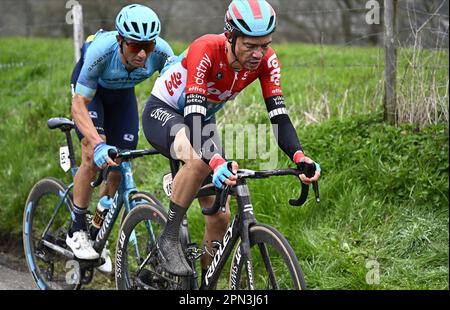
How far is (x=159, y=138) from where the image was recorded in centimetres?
473

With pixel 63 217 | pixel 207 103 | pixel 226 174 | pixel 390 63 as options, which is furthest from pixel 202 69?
pixel 63 217

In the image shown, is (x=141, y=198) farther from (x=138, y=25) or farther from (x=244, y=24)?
(x=244, y=24)

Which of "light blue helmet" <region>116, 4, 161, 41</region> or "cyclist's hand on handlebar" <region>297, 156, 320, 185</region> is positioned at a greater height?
"light blue helmet" <region>116, 4, 161, 41</region>

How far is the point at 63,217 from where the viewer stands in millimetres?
7082

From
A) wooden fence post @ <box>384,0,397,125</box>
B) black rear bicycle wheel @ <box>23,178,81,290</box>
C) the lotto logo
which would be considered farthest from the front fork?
wooden fence post @ <box>384,0,397,125</box>

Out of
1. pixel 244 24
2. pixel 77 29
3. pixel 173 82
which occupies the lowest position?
pixel 173 82

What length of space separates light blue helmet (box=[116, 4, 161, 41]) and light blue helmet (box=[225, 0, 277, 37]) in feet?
3.43

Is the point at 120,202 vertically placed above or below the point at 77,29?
below

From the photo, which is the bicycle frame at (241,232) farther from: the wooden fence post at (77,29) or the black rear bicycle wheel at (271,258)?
the wooden fence post at (77,29)

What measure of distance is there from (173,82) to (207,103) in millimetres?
261

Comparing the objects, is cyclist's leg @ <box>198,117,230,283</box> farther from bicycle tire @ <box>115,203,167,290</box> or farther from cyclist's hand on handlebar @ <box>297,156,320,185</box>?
cyclist's hand on handlebar @ <box>297,156,320,185</box>

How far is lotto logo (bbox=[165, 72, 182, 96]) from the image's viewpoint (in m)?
4.80

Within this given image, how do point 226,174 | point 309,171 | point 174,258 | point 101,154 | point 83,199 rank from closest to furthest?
point 226,174 → point 309,171 → point 174,258 → point 101,154 → point 83,199

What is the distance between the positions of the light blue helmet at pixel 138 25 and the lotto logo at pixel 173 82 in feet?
1.65
